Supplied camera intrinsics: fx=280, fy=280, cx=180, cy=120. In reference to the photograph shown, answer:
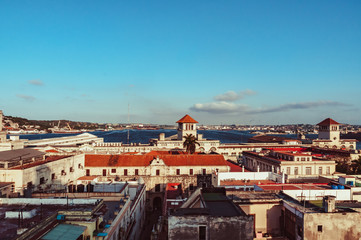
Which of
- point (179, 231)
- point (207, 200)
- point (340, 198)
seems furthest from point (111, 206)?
point (340, 198)

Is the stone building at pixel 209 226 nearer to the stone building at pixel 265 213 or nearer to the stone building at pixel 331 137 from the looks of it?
the stone building at pixel 265 213

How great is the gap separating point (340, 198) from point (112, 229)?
63.5 feet

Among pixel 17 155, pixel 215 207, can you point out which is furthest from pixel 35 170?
pixel 215 207

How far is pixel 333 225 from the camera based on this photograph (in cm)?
1466

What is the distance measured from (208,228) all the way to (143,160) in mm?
31946

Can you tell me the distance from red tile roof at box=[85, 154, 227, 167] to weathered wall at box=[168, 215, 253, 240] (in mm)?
30673

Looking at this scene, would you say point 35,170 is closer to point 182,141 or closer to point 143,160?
point 143,160

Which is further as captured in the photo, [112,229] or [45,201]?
[45,201]

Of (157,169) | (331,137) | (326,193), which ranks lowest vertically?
(157,169)

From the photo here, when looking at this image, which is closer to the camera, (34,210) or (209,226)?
(209,226)

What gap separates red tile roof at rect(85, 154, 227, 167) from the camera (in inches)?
1644

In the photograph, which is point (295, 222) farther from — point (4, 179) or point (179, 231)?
point (4, 179)

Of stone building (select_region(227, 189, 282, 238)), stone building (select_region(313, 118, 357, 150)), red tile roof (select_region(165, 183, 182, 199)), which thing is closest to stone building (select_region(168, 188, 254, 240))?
stone building (select_region(227, 189, 282, 238))

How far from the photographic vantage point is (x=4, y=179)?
25859mm
